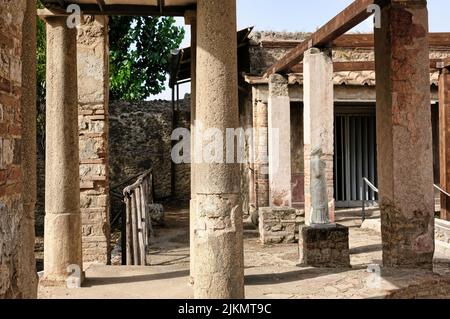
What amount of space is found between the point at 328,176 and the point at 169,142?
9.74 m

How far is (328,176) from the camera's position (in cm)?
834

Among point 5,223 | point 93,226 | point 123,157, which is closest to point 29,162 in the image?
point 5,223

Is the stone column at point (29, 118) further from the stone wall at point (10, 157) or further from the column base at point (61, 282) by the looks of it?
the column base at point (61, 282)

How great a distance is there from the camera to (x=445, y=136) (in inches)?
395

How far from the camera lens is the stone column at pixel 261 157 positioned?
38.8ft

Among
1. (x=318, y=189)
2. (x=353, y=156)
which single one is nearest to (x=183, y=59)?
(x=353, y=156)

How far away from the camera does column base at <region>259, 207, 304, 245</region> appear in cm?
1001

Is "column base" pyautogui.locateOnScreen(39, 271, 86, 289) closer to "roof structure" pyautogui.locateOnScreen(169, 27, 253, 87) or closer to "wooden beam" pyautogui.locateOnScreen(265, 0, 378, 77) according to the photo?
"wooden beam" pyautogui.locateOnScreen(265, 0, 378, 77)

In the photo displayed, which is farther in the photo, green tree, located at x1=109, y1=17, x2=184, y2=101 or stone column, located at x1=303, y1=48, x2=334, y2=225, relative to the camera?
green tree, located at x1=109, y1=17, x2=184, y2=101

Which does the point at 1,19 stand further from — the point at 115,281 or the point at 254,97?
the point at 254,97

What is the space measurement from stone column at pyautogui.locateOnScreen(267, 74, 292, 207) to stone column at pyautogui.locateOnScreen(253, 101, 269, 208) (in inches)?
45.6

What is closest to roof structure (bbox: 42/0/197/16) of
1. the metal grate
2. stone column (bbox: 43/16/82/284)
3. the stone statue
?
stone column (bbox: 43/16/82/284)

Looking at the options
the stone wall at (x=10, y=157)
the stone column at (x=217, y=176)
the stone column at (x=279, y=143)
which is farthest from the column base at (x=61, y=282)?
the stone column at (x=279, y=143)

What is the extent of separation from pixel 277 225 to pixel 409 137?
17.4 ft
